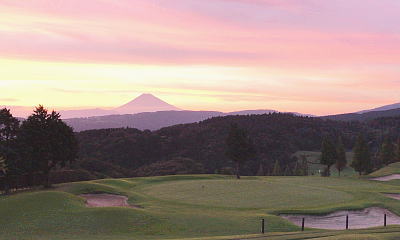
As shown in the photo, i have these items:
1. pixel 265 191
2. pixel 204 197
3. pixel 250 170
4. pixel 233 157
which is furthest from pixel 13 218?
pixel 250 170

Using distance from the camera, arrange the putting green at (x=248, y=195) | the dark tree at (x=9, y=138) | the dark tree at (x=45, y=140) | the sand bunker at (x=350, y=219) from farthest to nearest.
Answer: the dark tree at (x=9, y=138), the dark tree at (x=45, y=140), the putting green at (x=248, y=195), the sand bunker at (x=350, y=219)

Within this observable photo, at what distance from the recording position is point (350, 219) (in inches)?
1475

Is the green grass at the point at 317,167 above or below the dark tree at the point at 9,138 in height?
below

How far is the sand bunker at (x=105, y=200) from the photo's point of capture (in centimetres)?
4332

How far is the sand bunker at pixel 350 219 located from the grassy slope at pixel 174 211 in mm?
1096

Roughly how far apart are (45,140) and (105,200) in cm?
1361

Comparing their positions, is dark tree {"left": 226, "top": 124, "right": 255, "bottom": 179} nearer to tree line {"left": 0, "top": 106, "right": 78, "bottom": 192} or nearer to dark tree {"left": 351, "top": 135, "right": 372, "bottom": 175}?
tree line {"left": 0, "top": 106, "right": 78, "bottom": 192}

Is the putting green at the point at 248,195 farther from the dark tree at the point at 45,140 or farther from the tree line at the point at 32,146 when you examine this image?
the tree line at the point at 32,146

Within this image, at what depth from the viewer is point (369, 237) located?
2453cm

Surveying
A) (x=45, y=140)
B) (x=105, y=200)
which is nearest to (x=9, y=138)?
(x=45, y=140)

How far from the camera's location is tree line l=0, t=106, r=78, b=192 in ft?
176

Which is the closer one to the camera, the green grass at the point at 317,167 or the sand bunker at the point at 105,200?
the sand bunker at the point at 105,200

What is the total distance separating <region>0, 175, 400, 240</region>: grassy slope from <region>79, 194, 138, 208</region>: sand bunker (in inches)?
42.9


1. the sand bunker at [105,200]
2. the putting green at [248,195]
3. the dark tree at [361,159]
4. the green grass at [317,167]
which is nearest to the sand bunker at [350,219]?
the putting green at [248,195]
